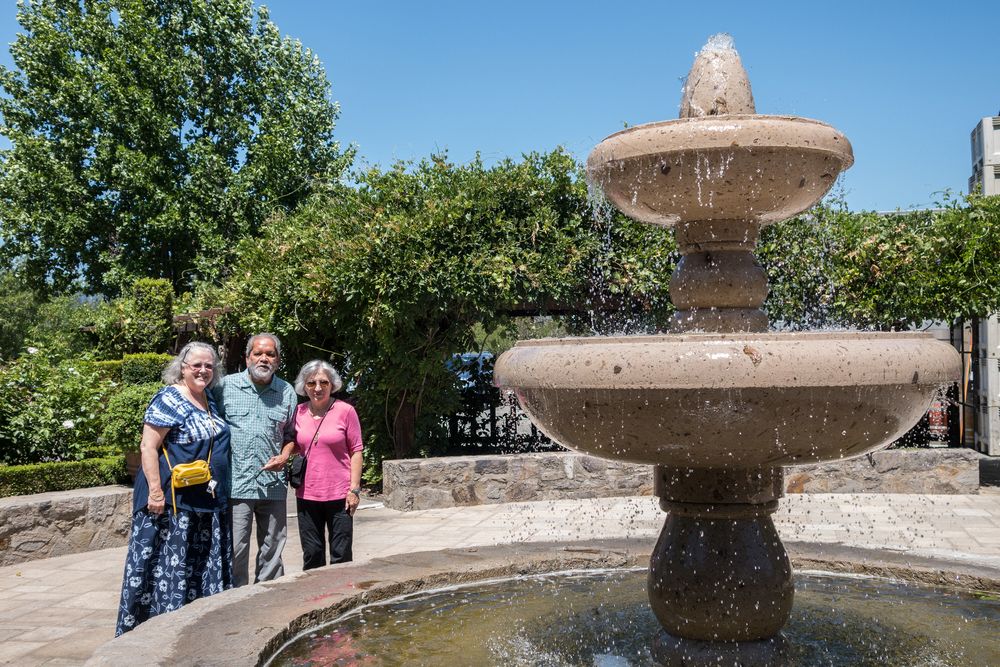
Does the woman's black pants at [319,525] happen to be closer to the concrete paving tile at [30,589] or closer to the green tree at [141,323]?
the concrete paving tile at [30,589]

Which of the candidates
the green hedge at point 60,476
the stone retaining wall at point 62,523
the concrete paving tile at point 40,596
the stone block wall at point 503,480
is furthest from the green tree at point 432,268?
the concrete paving tile at point 40,596

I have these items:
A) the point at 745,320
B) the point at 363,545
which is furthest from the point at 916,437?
the point at 745,320

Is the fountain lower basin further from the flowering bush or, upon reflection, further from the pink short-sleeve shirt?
the flowering bush

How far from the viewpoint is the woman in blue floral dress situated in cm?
415

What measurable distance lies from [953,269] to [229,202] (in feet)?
52.0

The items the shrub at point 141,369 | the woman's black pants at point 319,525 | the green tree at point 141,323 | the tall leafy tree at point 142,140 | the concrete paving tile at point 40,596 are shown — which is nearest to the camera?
the woman's black pants at point 319,525

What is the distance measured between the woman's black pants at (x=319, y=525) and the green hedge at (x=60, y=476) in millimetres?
3467

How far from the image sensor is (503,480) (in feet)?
30.5

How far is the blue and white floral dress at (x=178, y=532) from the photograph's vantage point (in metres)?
4.16

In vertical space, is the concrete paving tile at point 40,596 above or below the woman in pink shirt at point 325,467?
below

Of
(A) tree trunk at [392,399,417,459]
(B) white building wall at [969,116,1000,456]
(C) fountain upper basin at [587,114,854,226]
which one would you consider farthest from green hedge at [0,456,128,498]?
(B) white building wall at [969,116,1000,456]

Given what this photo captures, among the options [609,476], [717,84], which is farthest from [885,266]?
[717,84]

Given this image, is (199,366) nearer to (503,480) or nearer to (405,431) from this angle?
(503,480)

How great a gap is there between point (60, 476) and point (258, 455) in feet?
12.1
